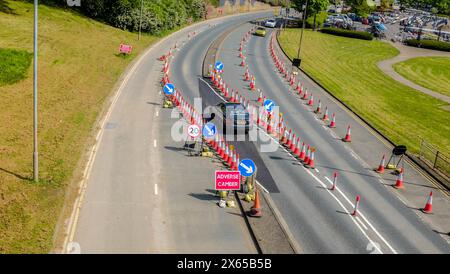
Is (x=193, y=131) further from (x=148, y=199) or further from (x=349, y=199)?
(x=349, y=199)

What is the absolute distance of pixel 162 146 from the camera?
116ft

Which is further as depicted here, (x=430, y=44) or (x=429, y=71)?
(x=430, y=44)

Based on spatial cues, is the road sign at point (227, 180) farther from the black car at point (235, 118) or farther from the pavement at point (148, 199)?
the black car at point (235, 118)

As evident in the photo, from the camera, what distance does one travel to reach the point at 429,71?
74.2 meters

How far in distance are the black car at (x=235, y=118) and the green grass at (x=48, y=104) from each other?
30.6 ft

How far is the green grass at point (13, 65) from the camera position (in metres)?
45.4

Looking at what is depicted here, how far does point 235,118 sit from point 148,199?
1354cm

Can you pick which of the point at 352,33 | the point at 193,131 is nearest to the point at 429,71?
the point at 352,33

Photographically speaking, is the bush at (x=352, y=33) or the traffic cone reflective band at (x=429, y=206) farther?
the bush at (x=352, y=33)

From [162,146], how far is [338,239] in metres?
14.2

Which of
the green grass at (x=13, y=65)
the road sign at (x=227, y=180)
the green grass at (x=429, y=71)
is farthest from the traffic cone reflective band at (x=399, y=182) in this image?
the green grass at (x=429, y=71)

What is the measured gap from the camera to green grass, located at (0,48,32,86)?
4544 centimetres

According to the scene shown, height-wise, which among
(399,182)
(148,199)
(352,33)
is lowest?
(148,199)

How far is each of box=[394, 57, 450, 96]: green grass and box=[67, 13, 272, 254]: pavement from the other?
3736cm
